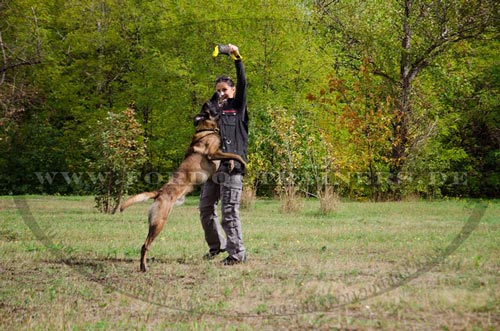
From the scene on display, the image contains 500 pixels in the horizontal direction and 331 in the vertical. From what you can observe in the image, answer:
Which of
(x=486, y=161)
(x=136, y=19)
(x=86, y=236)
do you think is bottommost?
(x=86, y=236)

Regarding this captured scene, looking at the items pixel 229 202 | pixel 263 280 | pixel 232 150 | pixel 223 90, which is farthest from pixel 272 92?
pixel 263 280

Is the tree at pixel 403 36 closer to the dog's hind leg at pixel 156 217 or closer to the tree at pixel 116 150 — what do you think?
the tree at pixel 116 150

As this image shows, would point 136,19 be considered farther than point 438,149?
No

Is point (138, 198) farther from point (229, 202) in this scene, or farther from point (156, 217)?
point (229, 202)

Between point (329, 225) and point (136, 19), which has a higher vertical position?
point (136, 19)

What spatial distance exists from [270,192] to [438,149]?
7.51 m

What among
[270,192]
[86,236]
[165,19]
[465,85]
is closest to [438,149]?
[465,85]

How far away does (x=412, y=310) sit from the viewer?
4840mm

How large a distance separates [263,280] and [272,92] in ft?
41.5

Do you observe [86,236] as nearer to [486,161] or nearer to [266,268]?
[266,268]

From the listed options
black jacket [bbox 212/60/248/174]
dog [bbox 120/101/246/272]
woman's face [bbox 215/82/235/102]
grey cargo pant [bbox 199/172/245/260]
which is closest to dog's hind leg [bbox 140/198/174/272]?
dog [bbox 120/101/246/272]

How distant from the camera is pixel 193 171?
7.00 meters

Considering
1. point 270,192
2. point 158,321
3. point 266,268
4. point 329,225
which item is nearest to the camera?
point 158,321

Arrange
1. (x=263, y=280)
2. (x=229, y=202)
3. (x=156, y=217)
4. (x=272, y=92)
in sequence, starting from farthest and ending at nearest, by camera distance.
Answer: (x=272, y=92) → (x=229, y=202) → (x=156, y=217) → (x=263, y=280)
